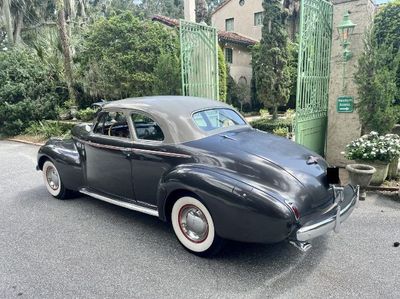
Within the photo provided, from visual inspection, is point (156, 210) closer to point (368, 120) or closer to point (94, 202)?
point (94, 202)

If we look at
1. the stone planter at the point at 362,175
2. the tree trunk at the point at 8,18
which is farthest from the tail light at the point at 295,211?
the tree trunk at the point at 8,18

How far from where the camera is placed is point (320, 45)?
628 centimetres

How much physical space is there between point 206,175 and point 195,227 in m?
0.59

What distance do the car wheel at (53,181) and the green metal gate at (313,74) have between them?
13.4ft

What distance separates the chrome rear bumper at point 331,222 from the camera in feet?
9.02

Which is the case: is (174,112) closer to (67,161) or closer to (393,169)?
(67,161)

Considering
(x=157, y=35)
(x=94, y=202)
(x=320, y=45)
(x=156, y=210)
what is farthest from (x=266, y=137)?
(x=157, y=35)

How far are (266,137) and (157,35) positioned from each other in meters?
8.55

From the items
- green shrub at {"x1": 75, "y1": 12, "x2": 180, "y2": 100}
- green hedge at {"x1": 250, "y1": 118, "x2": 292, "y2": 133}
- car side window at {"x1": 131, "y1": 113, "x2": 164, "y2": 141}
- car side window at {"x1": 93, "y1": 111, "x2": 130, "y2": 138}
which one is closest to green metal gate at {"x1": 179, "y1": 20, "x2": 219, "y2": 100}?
green shrub at {"x1": 75, "y1": 12, "x2": 180, "y2": 100}

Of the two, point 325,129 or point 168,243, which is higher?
point 325,129

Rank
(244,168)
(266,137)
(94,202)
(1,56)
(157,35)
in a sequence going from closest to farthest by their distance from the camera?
1. (244,168)
2. (266,137)
3. (94,202)
4. (157,35)
5. (1,56)

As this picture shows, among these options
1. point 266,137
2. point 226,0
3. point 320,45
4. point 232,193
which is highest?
point 226,0

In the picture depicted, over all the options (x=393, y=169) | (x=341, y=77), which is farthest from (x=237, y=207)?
(x=341, y=77)

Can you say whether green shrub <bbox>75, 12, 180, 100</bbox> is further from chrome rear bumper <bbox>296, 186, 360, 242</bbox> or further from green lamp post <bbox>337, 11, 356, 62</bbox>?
chrome rear bumper <bbox>296, 186, 360, 242</bbox>
